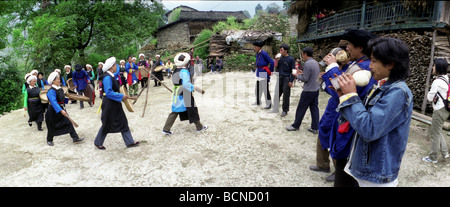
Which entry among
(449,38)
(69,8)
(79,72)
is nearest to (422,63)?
(449,38)

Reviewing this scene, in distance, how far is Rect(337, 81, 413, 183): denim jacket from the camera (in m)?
1.46

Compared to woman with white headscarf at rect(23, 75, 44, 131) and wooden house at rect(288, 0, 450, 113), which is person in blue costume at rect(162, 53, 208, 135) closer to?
woman with white headscarf at rect(23, 75, 44, 131)

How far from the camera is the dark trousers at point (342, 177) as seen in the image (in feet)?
6.90

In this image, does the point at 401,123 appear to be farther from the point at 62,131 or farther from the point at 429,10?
the point at 429,10

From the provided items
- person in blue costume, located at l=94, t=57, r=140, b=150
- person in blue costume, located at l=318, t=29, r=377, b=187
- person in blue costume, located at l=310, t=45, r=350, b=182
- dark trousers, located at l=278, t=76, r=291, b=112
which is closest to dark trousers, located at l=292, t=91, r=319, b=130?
dark trousers, located at l=278, t=76, r=291, b=112

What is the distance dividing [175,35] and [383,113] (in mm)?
30297

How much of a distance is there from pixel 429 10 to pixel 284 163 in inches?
257

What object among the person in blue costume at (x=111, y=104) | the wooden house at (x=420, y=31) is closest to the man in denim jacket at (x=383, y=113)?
the person in blue costume at (x=111, y=104)

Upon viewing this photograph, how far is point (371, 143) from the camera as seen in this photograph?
164cm

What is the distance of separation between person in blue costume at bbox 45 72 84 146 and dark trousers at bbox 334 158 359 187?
4.78 m

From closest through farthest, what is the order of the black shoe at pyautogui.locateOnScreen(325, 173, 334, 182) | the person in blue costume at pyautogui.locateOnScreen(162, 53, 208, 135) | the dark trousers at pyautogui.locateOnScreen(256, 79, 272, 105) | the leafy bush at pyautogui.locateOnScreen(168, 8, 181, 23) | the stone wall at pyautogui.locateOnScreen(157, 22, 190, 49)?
1. the black shoe at pyautogui.locateOnScreen(325, 173, 334, 182)
2. the person in blue costume at pyautogui.locateOnScreen(162, 53, 208, 135)
3. the dark trousers at pyautogui.locateOnScreen(256, 79, 272, 105)
4. the stone wall at pyautogui.locateOnScreen(157, 22, 190, 49)
5. the leafy bush at pyautogui.locateOnScreen(168, 8, 181, 23)

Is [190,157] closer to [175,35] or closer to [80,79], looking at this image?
[80,79]

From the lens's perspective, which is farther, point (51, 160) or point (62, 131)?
point (62, 131)
